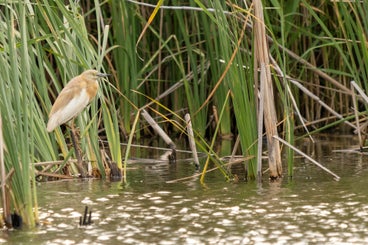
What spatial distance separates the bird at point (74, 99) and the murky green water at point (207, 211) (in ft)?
1.60

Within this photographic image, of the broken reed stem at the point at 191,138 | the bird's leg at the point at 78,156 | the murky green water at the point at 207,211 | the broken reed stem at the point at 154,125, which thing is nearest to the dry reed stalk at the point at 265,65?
the murky green water at the point at 207,211

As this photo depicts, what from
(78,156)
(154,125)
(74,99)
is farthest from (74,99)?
(154,125)

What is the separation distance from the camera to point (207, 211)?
5.85 meters

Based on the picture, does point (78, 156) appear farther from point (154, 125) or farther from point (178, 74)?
point (178, 74)

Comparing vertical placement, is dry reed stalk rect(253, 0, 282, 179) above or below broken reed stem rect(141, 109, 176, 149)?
above

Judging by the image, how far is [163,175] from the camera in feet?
24.8

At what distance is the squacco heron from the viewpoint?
259 inches

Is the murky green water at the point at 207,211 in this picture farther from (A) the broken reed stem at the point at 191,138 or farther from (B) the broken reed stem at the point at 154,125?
(B) the broken reed stem at the point at 154,125

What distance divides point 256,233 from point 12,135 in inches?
54.1

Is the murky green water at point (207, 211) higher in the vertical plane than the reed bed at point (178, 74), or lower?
lower

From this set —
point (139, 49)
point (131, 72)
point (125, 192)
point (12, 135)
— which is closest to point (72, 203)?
point (125, 192)

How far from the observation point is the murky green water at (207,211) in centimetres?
512

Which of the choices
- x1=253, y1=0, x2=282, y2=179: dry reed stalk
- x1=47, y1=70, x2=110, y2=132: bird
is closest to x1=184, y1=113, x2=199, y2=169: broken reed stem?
x1=253, y1=0, x2=282, y2=179: dry reed stalk

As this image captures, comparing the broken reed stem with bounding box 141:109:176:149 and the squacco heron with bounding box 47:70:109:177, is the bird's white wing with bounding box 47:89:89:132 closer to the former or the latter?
the squacco heron with bounding box 47:70:109:177
